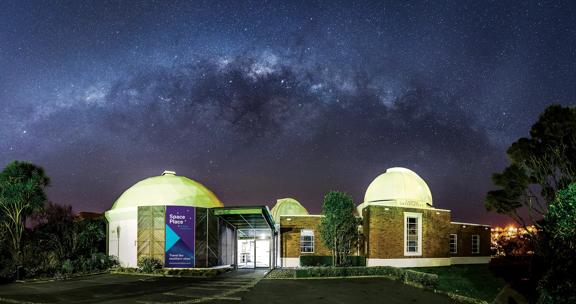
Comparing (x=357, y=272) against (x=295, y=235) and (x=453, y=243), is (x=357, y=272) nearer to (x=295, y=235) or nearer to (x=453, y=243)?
(x=295, y=235)

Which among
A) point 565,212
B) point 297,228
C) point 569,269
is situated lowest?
point 297,228

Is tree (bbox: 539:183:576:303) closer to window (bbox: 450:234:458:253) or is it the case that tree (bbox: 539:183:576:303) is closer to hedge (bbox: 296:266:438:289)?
hedge (bbox: 296:266:438:289)

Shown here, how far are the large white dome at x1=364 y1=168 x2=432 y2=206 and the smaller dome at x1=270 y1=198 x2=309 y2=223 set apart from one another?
8984 mm

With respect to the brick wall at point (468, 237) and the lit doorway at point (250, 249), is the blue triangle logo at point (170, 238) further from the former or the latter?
the brick wall at point (468, 237)

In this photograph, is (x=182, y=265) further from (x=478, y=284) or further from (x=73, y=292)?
(x=478, y=284)

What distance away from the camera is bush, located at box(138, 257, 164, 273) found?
2602 cm

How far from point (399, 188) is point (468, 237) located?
9.08 meters


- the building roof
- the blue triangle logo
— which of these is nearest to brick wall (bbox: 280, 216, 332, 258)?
the building roof

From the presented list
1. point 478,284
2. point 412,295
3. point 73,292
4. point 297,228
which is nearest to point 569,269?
point 412,295

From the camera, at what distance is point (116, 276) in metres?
24.9

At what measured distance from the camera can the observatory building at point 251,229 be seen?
27.6 metres

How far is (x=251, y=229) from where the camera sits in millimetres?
33062

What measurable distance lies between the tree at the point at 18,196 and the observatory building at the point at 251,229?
4.98 meters

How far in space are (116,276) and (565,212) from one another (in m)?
23.0
